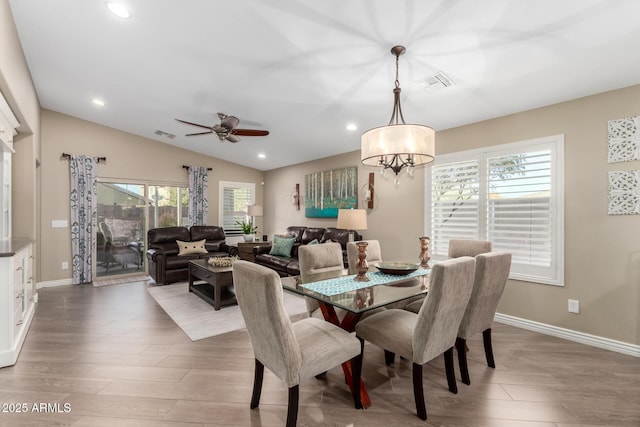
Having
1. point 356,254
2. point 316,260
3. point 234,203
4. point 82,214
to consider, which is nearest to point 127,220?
point 82,214

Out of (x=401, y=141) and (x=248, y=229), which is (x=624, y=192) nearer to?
(x=401, y=141)

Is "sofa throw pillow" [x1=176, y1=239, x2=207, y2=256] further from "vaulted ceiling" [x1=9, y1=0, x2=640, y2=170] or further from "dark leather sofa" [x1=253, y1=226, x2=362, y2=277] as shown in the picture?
"vaulted ceiling" [x1=9, y1=0, x2=640, y2=170]

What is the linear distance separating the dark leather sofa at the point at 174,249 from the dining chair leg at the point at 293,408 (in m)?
4.42

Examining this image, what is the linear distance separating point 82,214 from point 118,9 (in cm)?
445

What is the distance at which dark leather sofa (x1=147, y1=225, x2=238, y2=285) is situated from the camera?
17.5 ft

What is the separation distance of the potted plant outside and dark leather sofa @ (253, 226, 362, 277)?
3.28 feet


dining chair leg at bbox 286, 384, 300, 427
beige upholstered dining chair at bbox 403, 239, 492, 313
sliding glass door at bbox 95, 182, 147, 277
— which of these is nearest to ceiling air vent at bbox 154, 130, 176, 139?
sliding glass door at bbox 95, 182, 147, 277

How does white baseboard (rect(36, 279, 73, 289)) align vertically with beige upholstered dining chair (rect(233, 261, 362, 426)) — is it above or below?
below

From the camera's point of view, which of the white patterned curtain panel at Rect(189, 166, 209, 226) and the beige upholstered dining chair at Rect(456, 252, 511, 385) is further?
the white patterned curtain panel at Rect(189, 166, 209, 226)

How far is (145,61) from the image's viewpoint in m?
3.33

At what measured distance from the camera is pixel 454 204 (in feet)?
13.5

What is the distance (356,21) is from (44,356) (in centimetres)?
402

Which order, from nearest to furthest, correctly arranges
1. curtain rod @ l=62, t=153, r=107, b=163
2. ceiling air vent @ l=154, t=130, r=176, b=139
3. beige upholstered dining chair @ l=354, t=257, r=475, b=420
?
beige upholstered dining chair @ l=354, t=257, r=475, b=420
curtain rod @ l=62, t=153, r=107, b=163
ceiling air vent @ l=154, t=130, r=176, b=139

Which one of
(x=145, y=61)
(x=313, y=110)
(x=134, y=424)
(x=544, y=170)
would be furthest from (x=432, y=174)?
(x=134, y=424)
